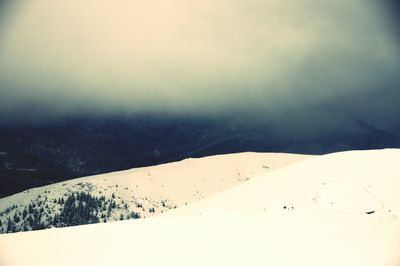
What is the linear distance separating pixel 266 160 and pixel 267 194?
294 ft

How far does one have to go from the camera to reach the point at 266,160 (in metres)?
110

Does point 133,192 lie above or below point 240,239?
above

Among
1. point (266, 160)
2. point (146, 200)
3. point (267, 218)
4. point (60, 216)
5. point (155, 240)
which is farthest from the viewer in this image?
point (266, 160)

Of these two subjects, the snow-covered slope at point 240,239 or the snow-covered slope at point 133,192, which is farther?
the snow-covered slope at point 133,192

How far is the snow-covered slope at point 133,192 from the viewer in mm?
70000

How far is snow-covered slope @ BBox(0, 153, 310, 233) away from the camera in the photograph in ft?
230

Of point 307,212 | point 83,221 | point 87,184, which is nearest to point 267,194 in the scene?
point 307,212

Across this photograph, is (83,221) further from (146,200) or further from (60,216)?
(146,200)

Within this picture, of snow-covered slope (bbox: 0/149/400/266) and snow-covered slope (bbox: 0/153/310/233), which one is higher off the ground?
snow-covered slope (bbox: 0/153/310/233)

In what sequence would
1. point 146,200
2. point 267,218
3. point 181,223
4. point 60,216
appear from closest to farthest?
point 181,223, point 267,218, point 60,216, point 146,200

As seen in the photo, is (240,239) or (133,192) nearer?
(240,239)

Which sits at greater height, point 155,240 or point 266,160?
point 266,160

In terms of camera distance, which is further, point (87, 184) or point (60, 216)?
point (87, 184)

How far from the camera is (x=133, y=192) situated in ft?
287
